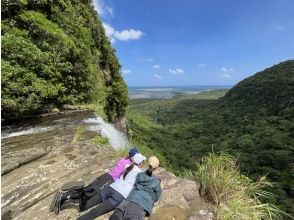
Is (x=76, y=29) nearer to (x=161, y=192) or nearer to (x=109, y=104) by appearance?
(x=109, y=104)

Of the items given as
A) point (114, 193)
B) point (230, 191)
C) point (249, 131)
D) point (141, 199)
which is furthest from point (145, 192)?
point (249, 131)

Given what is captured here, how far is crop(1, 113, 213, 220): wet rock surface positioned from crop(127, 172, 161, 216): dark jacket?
315mm

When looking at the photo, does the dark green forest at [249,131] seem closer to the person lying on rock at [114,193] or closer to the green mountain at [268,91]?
the green mountain at [268,91]

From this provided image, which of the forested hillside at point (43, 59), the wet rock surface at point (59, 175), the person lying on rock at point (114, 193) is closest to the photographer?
the person lying on rock at point (114, 193)

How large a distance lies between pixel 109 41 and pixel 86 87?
12.5m

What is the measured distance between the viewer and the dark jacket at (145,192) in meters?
6.78

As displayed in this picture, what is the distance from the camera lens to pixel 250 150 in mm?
103375

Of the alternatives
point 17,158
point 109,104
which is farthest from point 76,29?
point 17,158

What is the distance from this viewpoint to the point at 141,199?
6816mm

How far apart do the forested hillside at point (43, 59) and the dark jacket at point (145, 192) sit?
36.8 feet

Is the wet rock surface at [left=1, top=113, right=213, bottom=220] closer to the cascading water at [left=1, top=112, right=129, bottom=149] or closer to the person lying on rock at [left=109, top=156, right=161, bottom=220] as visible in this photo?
the cascading water at [left=1, top=112, right=129, bottom=149]

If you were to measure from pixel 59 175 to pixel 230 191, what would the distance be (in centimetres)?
545

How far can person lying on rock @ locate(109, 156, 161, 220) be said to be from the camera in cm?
646

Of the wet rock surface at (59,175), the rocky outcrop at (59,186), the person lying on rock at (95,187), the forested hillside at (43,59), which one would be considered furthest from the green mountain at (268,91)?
the person lying on rock at (95,187)
